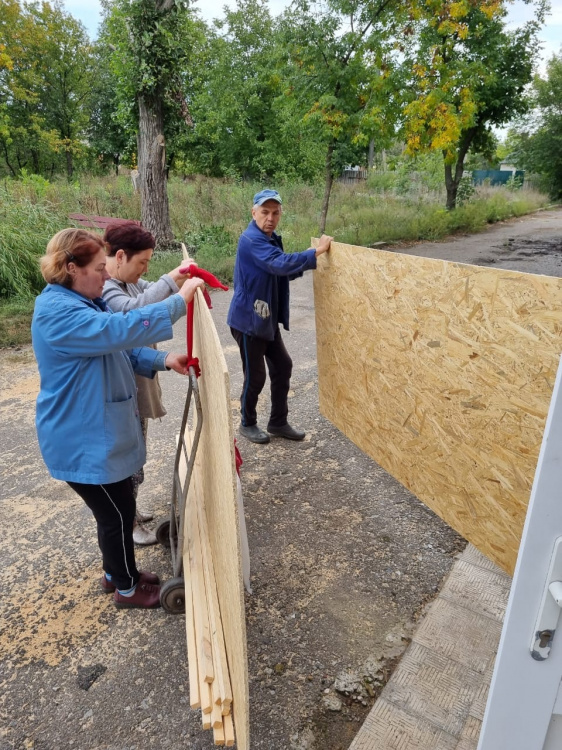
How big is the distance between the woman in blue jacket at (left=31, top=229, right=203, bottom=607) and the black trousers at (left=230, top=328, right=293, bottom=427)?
1.79 meters

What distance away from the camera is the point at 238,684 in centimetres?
158

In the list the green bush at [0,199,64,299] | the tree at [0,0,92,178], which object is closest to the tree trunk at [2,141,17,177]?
the tree at [0,0,92,178]

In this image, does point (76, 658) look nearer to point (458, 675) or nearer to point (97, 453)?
point (97, 453)

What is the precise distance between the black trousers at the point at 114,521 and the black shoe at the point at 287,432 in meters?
2.15

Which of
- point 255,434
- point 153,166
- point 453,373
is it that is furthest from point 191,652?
point 153,166

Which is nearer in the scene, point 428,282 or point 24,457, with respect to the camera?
point 428,282

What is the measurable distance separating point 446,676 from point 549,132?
3774 centimetres

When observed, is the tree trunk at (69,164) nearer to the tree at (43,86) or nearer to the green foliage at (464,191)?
the tree at (43,86)

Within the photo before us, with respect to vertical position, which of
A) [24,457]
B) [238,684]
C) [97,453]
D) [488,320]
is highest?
[488,320]

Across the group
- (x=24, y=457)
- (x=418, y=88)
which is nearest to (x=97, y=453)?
(x=24, y=457)

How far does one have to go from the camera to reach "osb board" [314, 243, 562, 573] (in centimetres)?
221

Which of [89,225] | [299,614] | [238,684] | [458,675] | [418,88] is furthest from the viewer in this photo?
[418,88]

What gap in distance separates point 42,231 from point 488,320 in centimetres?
843

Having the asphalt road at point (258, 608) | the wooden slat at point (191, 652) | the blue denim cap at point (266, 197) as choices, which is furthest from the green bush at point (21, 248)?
the wooden slat at point (191, 652)
